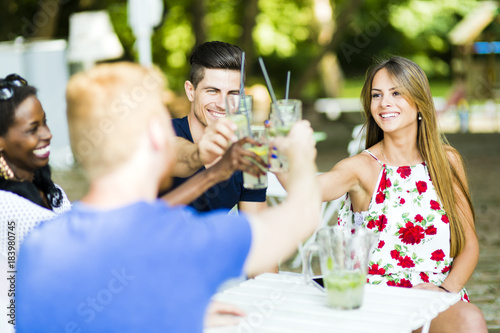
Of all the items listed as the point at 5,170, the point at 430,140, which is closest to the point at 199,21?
the point at 430,140

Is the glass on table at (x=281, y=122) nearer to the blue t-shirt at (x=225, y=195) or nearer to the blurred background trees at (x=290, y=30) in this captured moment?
the blue t-shirt at (x=225, y=195)

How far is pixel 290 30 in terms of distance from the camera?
27.4 meters

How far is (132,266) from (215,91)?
1864 mm

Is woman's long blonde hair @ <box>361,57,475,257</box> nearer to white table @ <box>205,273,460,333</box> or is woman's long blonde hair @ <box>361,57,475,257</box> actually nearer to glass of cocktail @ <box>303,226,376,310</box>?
white table @ <box>205,273,460,333</box>

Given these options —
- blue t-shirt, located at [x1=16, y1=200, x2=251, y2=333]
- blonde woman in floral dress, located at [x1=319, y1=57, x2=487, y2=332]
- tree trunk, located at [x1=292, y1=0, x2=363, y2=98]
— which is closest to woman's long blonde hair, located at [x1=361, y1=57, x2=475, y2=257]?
blonde woman in floral dress, located at [x1=319, y1=57, x2=487, y2=332]

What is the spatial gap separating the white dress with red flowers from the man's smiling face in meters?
0.85

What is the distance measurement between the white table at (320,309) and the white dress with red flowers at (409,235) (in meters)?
0.57

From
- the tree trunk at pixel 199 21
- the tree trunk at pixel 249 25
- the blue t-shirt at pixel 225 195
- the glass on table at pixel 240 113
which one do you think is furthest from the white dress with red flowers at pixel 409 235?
the tree trunk at pixel 199 21

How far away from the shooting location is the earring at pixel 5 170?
7.30ft

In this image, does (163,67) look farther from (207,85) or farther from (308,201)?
(308,201)

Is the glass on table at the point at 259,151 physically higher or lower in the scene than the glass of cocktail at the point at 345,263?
higher

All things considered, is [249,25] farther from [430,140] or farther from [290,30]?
[290,30]

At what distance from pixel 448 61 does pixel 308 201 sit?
38839 millimetres

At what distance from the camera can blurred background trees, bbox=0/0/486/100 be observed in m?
14.5
